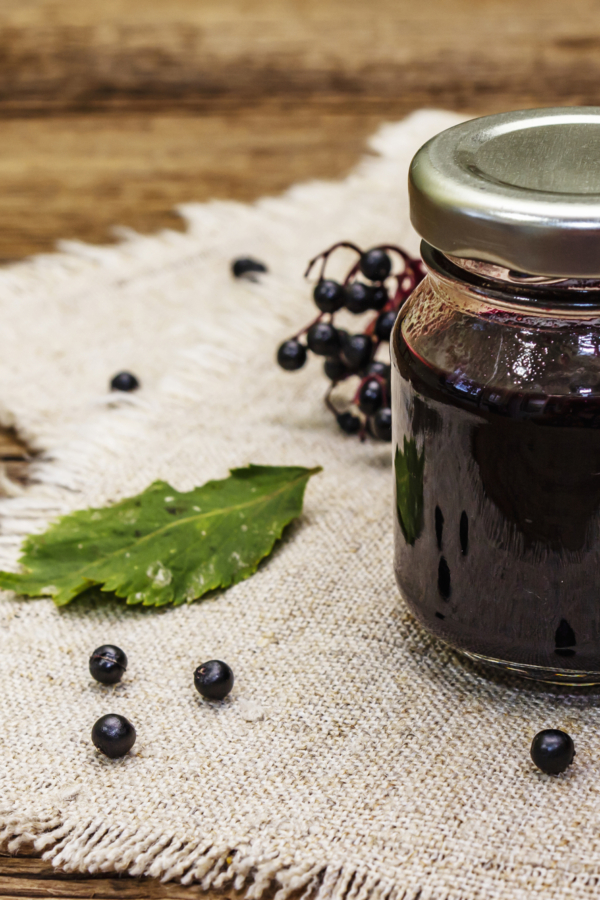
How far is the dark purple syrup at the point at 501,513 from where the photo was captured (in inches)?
27.6

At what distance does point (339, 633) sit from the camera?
925mm

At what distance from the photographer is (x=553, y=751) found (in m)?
0.75

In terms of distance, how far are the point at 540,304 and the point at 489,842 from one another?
1.21 ft

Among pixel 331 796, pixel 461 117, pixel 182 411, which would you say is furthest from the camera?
pixel 461 117

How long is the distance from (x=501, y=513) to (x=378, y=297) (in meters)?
0.43

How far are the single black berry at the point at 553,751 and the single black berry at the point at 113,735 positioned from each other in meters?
0.31

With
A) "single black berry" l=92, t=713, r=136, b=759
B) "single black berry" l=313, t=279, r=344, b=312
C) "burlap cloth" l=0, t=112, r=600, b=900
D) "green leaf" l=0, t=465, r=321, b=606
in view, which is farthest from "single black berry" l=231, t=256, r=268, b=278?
"single black berry" l=92, t=713, r=136, b=759

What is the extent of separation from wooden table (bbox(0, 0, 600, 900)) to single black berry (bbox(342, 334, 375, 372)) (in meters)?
0.63

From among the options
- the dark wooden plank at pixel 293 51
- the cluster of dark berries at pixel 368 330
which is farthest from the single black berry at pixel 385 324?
the dark wooden plank at pixel 293 51

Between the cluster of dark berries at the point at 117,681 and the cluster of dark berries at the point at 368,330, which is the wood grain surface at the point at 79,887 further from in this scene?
the cluster of dark berries at the point at 368,330

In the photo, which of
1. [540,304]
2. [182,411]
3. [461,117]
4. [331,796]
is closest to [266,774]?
[331,796]

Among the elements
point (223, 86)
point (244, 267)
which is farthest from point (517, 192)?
point (223, 86)

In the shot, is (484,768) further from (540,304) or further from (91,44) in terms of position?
(91,44)

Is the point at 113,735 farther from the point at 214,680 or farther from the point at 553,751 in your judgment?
the point at 553,751
